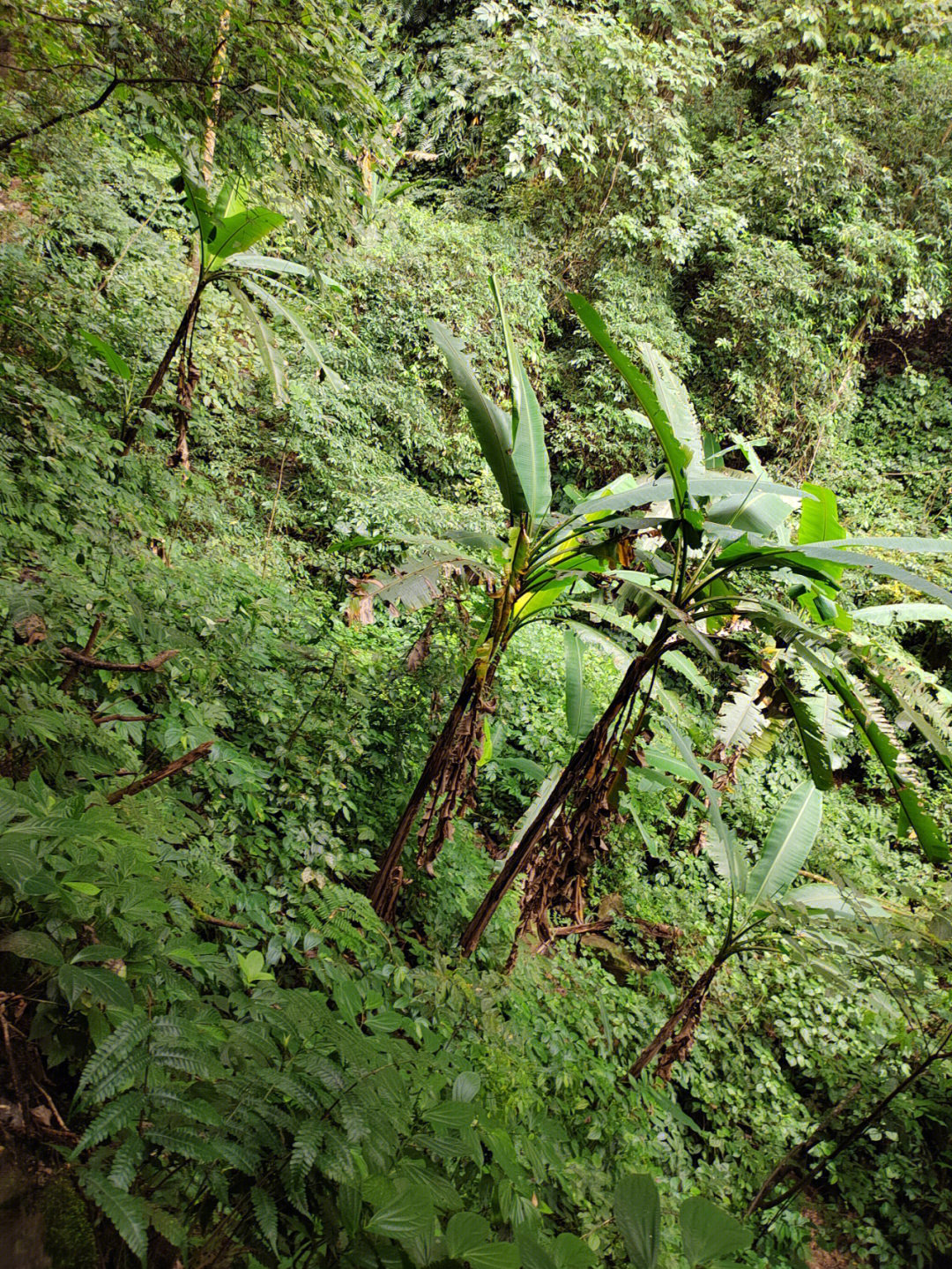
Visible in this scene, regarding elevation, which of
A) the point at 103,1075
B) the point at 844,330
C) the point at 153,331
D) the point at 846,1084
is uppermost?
the point at 844,330

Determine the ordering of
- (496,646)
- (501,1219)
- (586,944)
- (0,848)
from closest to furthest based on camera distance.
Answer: (0,848), (501,1219), (496,646), (586,944)

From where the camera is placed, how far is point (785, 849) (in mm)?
2777

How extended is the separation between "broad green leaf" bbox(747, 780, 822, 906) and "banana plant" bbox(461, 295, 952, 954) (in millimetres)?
586

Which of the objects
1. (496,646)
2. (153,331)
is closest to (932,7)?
(153,331)

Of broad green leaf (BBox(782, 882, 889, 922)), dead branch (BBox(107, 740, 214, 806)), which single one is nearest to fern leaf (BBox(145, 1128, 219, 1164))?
dead branch (BBox(107, 740, 214, 806))

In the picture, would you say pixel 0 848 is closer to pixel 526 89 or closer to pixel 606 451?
pixel 606 451

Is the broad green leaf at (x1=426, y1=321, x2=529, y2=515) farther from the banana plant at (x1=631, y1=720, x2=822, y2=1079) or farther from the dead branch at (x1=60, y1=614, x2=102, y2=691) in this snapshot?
the banana plant at (x1=631, y1=720, x2=822, y2=1079)

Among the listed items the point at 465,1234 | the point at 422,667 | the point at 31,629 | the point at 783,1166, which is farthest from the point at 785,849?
the point at 31,629

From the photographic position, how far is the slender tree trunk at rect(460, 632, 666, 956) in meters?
1.96

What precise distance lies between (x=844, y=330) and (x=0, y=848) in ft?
35.9

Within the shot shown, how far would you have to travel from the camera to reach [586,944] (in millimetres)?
3445

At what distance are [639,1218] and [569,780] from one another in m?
1.38

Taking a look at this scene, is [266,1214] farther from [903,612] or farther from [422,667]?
[903,612]

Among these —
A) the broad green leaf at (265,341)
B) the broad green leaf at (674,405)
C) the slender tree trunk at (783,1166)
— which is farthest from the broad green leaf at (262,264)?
the slender tree trunk at (783,1166)
